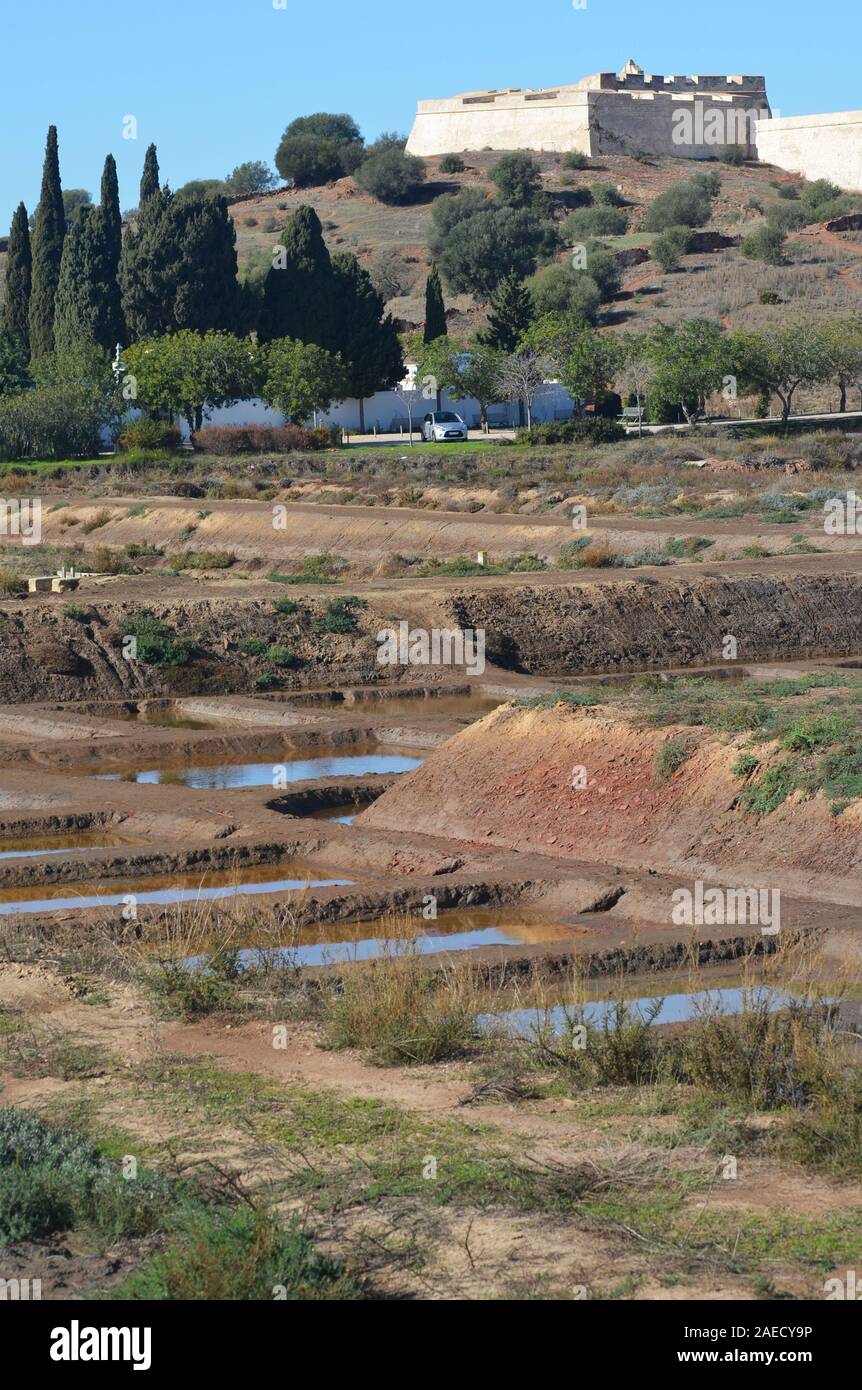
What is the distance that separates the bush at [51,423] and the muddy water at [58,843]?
51415 mm

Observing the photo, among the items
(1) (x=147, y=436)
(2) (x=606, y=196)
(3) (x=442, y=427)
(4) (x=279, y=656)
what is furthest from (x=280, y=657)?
(2) (x=606, y=196)

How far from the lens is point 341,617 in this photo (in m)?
32.8

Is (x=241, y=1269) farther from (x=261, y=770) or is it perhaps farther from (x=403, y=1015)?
(x=261, y=770)

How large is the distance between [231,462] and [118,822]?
46342 millimetres

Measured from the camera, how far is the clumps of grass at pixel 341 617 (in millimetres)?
32500

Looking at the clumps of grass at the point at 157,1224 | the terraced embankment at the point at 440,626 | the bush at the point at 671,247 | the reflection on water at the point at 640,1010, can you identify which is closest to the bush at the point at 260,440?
the terraced embankment at the point at 440,626

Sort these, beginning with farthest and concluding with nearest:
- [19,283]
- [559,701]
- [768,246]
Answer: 1. [768,246]
2. [19,283]
3. [559,701]

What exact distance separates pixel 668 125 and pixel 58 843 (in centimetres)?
13385

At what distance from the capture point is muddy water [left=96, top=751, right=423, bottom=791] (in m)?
22.1

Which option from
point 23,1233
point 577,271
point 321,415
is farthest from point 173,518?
point 577,271

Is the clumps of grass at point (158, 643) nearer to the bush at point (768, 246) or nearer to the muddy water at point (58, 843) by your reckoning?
the muddy water at point (58, 843)

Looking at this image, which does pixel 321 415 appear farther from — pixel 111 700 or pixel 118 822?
pixel 118 822

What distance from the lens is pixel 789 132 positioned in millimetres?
136625

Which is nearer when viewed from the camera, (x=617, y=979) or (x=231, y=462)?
(x=617, y=979)
